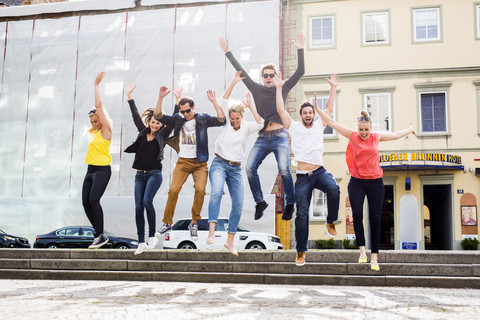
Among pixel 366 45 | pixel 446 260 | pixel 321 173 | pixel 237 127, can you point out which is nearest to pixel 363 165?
pixel 321 173

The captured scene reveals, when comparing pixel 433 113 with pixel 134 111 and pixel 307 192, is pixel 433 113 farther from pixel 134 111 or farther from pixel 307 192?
pixel 134 111

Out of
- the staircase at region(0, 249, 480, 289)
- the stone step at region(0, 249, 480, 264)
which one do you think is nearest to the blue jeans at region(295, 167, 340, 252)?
the staircase at region(0, 249, 480, 289)

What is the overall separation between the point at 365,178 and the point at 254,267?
412cm

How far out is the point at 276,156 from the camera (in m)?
11.1

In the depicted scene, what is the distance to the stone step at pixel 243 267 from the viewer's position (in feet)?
38.5

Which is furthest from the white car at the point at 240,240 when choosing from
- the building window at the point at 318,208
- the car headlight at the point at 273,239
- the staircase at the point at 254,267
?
the staircase at the point at 254,267

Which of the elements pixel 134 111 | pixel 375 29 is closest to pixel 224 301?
pixel 134 111

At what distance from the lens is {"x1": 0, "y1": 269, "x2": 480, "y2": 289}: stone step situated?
37.4 feet

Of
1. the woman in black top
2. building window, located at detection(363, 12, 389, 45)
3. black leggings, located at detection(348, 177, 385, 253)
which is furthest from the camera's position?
building window, located at detection(363, 12, 389, 45)

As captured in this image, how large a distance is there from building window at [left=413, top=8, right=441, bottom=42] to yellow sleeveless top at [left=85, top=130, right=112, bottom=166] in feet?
43.5

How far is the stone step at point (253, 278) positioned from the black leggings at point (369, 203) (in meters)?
2.33

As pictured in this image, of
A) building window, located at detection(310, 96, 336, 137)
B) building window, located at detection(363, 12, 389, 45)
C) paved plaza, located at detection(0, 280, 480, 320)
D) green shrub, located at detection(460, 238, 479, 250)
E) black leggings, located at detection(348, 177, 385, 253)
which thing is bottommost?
paved plaza, located at detection(0, 280, 480, 320)

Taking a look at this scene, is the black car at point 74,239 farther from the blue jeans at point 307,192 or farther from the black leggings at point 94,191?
the blue jeans at point 307,192

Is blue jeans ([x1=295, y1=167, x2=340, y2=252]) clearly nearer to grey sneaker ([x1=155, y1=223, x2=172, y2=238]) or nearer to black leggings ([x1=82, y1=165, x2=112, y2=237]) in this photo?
grey sneaker ([x1=155, y1=223, x2=172, y2=238])
